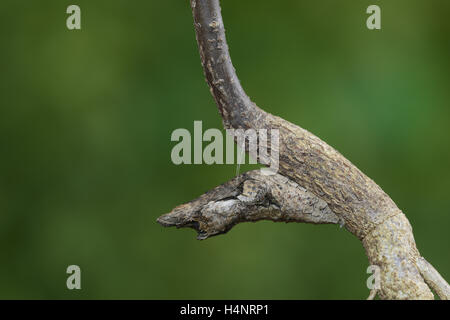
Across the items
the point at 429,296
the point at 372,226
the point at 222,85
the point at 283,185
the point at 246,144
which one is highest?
the point at 222,85

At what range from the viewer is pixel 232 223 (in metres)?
1.33

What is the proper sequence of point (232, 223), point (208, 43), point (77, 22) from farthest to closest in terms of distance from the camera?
point (77, 22) → point (232, 223) → point (208, 43)

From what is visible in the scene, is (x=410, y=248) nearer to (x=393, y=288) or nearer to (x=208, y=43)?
(x=393, y=288)

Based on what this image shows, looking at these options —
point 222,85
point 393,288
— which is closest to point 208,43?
point 222,85

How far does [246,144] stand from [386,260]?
43 cm

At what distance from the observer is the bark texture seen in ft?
4.29

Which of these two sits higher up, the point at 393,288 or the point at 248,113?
the point at 248,113

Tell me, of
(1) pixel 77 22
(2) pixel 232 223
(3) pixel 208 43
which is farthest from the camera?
(1) pixel 77 22

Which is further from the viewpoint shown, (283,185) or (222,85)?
(283,185)

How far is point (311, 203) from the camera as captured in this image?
1368mm

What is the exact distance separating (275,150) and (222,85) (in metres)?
0.21

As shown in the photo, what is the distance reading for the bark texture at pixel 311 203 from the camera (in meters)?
1.31

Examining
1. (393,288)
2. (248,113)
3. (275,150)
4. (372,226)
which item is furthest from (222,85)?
(393,288)

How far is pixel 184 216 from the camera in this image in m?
1.32
